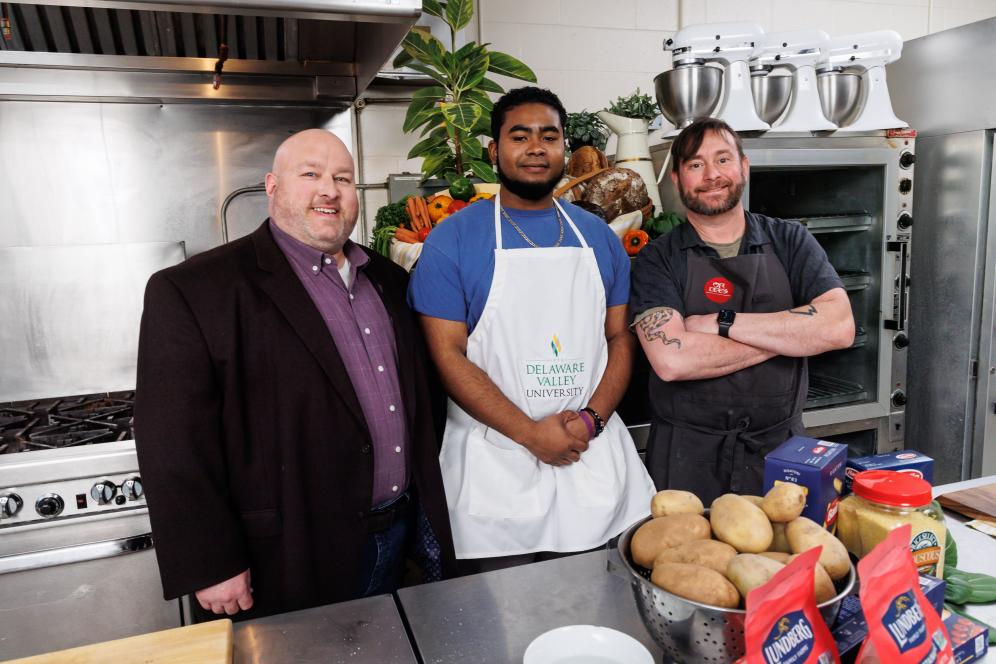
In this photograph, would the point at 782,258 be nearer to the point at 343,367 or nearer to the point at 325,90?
the point at 343,367

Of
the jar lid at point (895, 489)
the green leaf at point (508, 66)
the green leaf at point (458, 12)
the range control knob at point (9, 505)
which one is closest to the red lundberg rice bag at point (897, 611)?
the jar lid at point (895, 489)

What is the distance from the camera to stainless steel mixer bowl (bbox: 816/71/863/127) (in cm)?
265

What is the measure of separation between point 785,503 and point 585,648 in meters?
0.30

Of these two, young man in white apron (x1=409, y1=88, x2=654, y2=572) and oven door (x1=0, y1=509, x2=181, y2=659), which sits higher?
young man in white apron (x1=409, y1=88, x2=654, y2=572)

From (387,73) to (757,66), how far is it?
4.72 ft

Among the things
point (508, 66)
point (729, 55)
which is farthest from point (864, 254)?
point (508, 66)

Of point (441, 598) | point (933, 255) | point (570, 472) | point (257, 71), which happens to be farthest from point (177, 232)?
point (933, 255)

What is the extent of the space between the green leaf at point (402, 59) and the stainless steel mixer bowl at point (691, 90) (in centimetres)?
97

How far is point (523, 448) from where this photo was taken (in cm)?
191

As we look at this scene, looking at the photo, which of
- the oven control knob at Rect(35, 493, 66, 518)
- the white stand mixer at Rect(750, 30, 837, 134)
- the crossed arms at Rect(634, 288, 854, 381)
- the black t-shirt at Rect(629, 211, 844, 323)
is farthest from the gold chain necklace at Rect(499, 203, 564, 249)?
the oven control knob at Rect(35, 493, 66, 518)

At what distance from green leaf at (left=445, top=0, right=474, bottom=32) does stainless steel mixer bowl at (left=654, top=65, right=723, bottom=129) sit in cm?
83

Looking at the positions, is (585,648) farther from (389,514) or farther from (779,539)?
(389,514)

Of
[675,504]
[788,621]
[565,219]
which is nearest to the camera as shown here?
[788,621]

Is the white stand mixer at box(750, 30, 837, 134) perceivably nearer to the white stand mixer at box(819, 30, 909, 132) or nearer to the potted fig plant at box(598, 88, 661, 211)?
the white stand mixer at box(819, 30, 909, 132)
